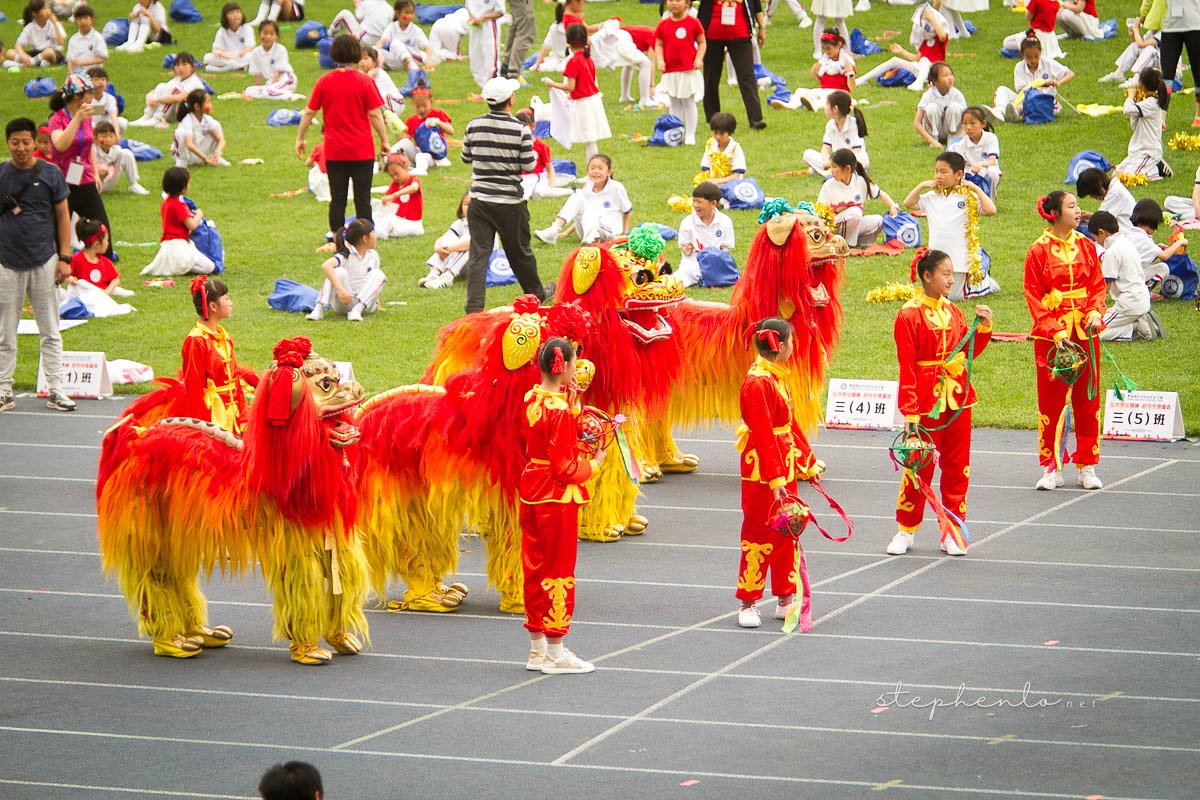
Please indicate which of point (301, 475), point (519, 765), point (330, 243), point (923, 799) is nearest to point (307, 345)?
point (301, 475)

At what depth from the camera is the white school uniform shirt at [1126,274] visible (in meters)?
12.2

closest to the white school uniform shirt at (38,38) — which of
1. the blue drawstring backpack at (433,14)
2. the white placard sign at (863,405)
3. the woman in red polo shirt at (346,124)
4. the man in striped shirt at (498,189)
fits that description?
the blue drawstring backpack at (433,14)

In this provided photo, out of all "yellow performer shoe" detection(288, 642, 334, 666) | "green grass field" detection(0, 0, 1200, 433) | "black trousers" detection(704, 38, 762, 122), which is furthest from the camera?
"black trousers" detection(704, 38, 762, 122)

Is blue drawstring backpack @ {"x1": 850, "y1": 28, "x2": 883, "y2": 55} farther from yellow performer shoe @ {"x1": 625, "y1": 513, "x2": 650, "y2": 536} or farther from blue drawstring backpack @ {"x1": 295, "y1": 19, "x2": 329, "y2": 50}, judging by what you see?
yellow performer shoe @ {"x1": 625, "y1": 513, "x2": 650, "y2": 536}

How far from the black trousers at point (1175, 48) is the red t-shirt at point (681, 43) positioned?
205 inches

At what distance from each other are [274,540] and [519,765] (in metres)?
1.81

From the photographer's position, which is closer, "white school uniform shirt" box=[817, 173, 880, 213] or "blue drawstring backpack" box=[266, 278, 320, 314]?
"white school uniform shirt" box=[817, 173, 880, 213]

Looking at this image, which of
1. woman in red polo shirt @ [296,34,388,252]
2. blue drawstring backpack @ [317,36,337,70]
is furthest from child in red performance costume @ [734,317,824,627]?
blue drawstring backpack @ [317,36,337,70]

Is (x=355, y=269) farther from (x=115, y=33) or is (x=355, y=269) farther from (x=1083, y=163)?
(x=115, y=33)

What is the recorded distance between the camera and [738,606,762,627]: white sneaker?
7602 millimetres

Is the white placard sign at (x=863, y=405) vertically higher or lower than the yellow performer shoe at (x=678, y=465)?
higher

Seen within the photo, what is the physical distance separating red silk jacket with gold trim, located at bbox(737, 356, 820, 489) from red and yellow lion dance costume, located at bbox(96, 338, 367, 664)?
1.83 meters

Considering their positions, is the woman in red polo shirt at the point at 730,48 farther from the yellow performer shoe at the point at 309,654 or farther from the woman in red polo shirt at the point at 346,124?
the yellow performer shoe at the point at 309,654

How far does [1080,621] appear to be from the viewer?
7.54 meters
